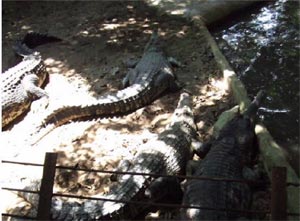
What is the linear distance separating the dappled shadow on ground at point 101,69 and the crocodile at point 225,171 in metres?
0.59

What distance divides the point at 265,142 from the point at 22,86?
12.2 ft

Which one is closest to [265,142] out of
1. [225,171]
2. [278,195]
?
[225,171]

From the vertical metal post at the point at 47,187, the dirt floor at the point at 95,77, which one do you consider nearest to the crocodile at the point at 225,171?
the dirt floor at the point at 95,77

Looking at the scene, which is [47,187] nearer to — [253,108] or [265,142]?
[265,142]

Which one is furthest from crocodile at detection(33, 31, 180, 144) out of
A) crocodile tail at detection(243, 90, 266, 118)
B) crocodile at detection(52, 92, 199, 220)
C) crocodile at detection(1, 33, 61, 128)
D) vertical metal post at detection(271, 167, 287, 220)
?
vertical metal post at detection(271, 167, 287, 220)

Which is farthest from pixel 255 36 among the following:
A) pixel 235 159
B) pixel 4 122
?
pixel 4 122

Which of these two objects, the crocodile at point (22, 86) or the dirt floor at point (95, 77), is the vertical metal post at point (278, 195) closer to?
the dirt floor at point (95, 77)

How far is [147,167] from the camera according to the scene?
15.7ft

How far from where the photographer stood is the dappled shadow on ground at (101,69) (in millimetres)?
5570

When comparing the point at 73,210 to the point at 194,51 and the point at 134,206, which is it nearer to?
the point at 134,206

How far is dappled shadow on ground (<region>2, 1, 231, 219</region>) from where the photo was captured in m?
5.57

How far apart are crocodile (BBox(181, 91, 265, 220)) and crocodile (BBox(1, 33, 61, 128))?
2828mm

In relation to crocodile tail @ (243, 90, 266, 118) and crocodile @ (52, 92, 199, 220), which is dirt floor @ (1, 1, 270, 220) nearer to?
crocodile @ (52, 92, 199, 220)

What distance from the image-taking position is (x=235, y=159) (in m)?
4.87
